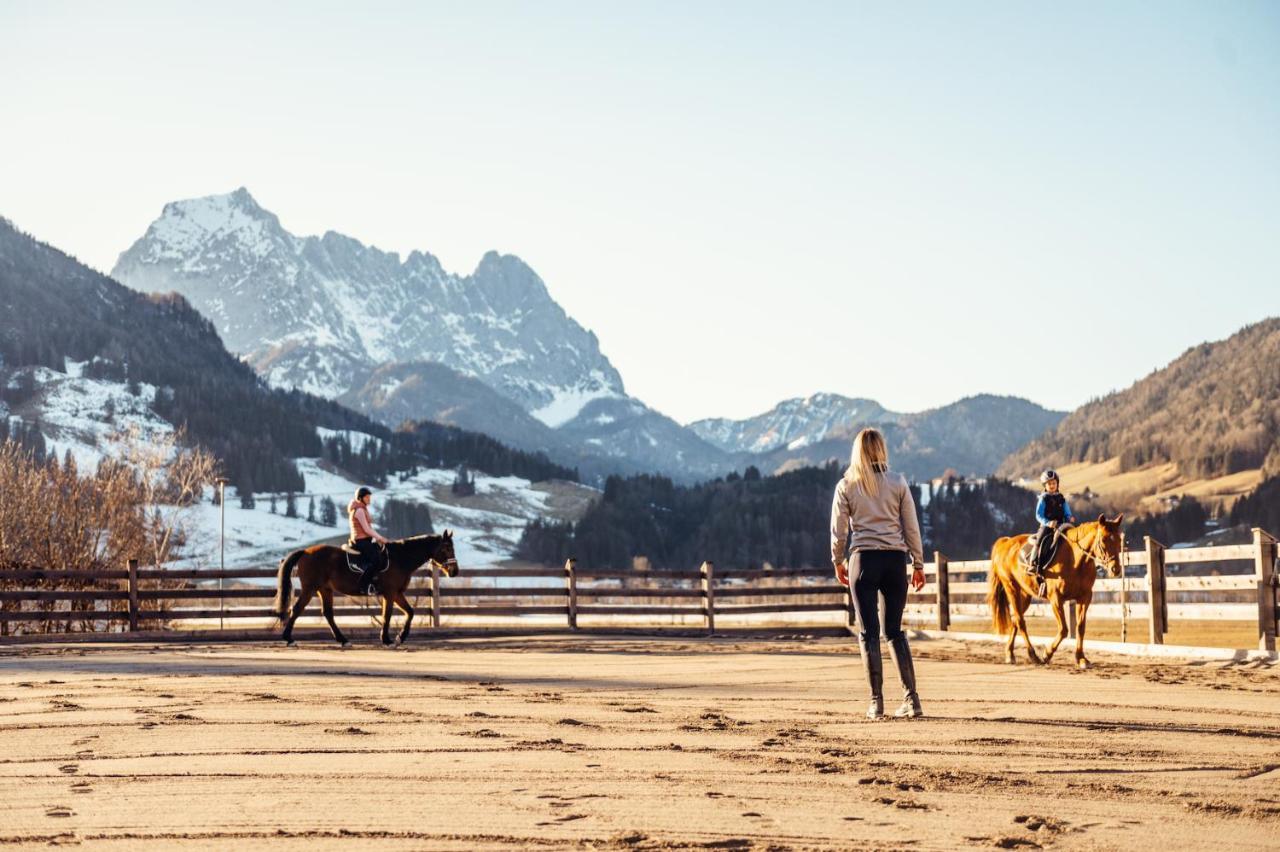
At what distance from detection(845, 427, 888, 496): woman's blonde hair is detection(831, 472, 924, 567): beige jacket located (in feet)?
0.14

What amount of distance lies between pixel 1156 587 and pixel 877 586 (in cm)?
1007

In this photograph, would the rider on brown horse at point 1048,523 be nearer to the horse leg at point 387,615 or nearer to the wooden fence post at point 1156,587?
the wooden fence post at point 1156,587

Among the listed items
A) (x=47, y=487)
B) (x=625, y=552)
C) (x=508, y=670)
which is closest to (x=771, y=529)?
(x=625, y=552)

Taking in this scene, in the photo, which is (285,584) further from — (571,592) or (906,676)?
(906,676)

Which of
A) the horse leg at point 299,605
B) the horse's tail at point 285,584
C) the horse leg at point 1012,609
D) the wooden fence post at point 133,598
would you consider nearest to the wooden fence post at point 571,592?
the horse leg at point 299,605

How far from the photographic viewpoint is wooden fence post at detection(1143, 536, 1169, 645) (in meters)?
19.0

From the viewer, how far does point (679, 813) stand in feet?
22.2

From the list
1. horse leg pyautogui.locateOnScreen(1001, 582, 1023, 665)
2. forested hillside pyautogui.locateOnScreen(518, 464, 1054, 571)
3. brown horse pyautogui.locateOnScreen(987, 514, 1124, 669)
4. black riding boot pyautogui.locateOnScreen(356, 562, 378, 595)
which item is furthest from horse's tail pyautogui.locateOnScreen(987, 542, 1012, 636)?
forested hillside pyautogui.locateOnScreen(518, 464, 1054, 571)

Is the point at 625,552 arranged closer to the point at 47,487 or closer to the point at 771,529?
the point at 771,529

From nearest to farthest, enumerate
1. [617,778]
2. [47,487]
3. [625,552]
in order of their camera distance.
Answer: [617,778], [47,487], [625,552]

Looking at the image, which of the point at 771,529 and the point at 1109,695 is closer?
the point at 1109,695

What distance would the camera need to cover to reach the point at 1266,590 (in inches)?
672

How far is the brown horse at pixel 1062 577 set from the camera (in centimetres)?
1706

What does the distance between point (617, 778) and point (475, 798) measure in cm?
94
